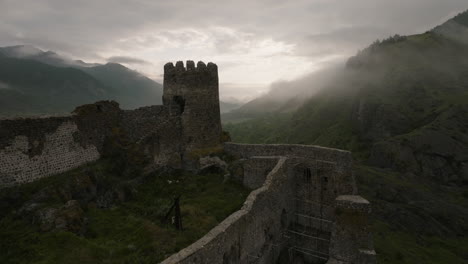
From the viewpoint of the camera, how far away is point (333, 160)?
1869 centimetres

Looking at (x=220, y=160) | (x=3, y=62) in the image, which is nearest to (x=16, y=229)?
(x=220, y=160)

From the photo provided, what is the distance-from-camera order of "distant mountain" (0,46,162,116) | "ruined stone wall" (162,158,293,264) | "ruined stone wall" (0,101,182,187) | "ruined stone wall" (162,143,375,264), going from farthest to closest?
"distant mountain" (0,46,162,116) < "ruined stone wall" (162,143,375,264) < "ruined stone wall" (0,101,182,187) < "ruined stone wall" (162,158,293,264)

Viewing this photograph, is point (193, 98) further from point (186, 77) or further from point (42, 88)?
point (42, 88)

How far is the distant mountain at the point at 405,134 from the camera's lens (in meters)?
45.5

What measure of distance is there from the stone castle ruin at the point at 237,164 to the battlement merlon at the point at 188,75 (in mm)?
62

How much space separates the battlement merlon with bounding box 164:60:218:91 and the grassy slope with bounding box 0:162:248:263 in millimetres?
6609

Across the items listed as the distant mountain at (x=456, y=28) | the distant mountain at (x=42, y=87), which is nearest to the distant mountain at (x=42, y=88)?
the distant mountain at (x=42, y=87)

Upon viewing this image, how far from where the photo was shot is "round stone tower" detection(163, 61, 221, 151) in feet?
69.7

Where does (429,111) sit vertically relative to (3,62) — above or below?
below

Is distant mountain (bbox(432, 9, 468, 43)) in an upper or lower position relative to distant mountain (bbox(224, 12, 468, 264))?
upper

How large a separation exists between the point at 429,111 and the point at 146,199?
81212 mm

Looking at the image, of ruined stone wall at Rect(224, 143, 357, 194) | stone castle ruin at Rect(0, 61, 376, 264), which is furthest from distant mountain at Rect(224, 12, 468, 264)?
ruined stone wall at Rect(224, 143, 357, 194)

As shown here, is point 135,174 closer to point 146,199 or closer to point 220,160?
point 146,199

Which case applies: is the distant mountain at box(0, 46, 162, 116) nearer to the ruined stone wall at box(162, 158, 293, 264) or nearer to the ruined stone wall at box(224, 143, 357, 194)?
the ruined stone wall at box(224, 143, 357, 194)
